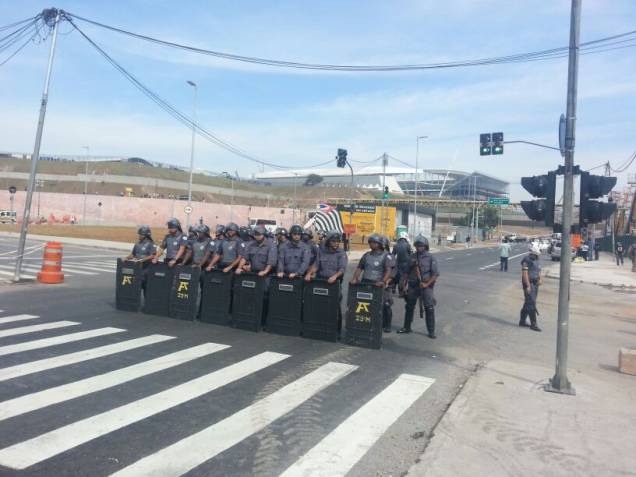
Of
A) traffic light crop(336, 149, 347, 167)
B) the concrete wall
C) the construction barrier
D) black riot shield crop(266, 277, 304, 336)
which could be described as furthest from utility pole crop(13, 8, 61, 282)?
the concrete wall

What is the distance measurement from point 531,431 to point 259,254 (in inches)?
244

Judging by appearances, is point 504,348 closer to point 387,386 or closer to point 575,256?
point 387,386

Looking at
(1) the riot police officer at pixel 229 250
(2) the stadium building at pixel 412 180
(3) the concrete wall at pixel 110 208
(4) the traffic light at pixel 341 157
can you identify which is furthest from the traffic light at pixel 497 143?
(2) the stadium building at pixel 412 180

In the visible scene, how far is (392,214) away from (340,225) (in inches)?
613

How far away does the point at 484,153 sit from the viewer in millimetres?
29172

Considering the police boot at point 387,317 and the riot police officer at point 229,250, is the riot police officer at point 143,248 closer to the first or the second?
the riot police officer at point 229,250

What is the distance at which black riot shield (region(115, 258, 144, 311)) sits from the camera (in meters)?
10.8

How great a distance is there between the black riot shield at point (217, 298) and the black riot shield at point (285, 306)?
90cm

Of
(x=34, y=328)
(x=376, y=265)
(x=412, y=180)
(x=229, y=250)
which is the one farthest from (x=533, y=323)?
(x=412, y=180)

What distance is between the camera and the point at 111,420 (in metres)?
5.13

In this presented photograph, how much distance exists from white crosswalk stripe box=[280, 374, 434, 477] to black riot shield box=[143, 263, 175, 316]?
5.38 metres

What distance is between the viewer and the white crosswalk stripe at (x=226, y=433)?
4199 mm

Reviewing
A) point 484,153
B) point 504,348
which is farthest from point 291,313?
point 484,153

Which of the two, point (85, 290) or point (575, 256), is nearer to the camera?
point (85, 290)
